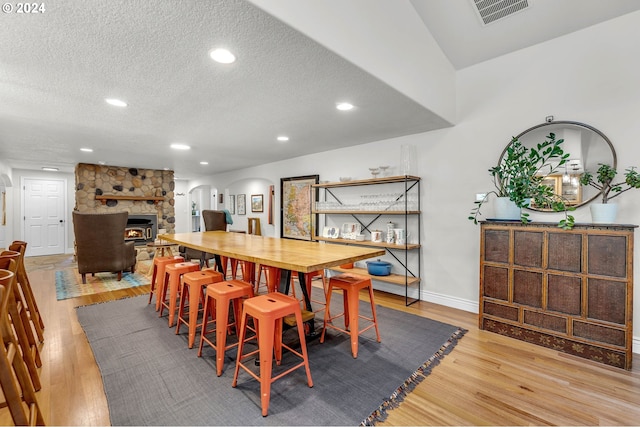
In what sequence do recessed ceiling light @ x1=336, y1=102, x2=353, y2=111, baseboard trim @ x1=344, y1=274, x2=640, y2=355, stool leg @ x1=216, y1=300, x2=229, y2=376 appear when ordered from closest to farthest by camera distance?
stool leg @ x1=216, y1=300, x2=229, y2=376 → recessed ceiling light @ x1=336, y1=102, x2=353, y2=111 → baseboard trim @ x1=344, y1=274, x2=640, y2=355

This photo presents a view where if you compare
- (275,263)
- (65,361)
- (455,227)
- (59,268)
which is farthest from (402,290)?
(59,268)

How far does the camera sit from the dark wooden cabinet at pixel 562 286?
2.11m

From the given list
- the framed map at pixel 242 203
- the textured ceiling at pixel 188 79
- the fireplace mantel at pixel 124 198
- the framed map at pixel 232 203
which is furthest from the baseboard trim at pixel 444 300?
the fireplace mantel at pixel 124 198

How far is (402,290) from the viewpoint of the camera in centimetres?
382

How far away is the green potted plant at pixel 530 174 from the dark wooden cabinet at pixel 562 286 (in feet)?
0.69

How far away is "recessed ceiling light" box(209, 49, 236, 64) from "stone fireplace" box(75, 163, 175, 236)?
6046 mm

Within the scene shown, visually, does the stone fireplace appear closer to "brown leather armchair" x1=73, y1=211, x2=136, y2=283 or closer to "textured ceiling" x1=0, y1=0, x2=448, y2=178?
"textured ceiling" x1=0, y1=0, x2=448, y2=178

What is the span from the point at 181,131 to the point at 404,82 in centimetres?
273

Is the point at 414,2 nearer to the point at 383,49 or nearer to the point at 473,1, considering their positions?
the point at 473,1

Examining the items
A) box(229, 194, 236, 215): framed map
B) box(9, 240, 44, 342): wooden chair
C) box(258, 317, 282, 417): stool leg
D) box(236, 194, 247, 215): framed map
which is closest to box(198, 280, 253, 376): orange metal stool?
box(258, 317, 282, 417): stool leg

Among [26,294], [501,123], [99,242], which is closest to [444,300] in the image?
[501,123]

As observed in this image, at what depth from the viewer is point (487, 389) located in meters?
1.87

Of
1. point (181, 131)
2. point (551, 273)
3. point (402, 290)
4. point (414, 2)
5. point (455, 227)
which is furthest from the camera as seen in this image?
point (402, 290)

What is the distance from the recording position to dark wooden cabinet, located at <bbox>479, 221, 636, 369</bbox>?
6.91 feet
